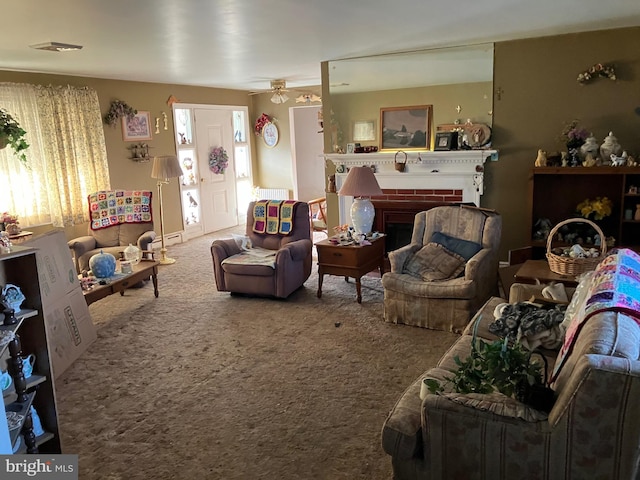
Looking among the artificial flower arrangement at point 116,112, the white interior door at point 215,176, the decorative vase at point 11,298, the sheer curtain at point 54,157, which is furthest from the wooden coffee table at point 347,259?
the white interior door at point 215,176

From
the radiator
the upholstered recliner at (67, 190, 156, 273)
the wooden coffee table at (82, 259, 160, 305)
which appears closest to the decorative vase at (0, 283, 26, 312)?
the wooden coffee table at (82, 259, 160, 305)

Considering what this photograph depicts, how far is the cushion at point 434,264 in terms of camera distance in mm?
4051

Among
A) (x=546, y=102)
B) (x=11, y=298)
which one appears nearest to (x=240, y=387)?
(x=11, y=298)

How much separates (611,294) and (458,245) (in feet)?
6.98

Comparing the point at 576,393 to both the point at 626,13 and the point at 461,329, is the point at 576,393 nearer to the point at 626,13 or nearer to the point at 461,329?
the point at 461,329

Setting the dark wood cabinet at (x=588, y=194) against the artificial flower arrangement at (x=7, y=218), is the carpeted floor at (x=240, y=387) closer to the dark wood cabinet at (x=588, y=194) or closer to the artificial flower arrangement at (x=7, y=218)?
the artificial flower arrangement at (x=7, y=218)

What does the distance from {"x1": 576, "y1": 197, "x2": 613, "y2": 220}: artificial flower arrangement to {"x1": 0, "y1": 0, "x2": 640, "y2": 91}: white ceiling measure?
4.94ft

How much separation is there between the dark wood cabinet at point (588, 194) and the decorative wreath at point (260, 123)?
5198 millimetres

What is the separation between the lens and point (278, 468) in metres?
2.40

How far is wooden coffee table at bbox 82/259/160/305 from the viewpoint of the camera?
4191 mm

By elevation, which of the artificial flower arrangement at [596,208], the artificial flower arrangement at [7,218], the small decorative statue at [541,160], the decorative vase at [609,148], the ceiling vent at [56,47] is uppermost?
the ceiling vent at [56,47]

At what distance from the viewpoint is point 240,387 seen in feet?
10.4

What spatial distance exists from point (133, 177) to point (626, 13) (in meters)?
5.77

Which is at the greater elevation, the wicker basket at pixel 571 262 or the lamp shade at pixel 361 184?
the lamp shade at pixel 361 184
